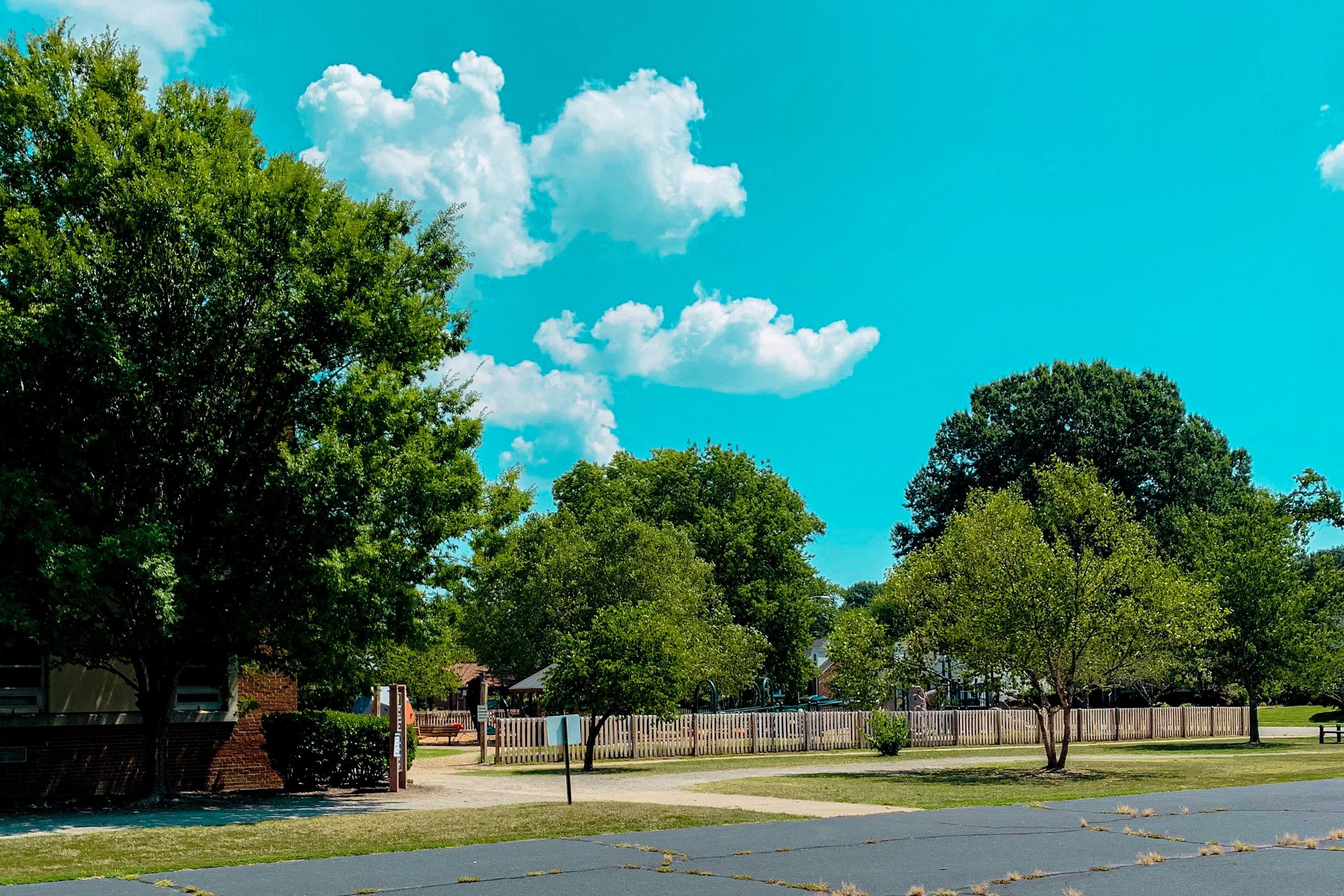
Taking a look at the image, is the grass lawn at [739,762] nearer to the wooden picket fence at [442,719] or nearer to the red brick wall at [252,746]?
the red brick wall at [252,746]

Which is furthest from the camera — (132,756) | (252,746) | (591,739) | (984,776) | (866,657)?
(866,657)

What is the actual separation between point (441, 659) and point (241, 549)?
1340 inches

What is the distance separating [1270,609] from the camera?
3862 cm

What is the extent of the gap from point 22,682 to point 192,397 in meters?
5.98

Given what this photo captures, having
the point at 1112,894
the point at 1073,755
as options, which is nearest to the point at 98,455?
the point at 1112,894

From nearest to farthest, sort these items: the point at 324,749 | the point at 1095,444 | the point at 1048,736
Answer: the point at 324,749
the point at 1048,736
the point at 1095,444

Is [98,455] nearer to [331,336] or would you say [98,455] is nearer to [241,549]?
[241,549]

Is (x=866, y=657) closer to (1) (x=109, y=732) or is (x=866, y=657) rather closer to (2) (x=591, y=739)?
(2) (x=591, y=739)

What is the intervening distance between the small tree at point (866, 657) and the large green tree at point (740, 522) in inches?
1147

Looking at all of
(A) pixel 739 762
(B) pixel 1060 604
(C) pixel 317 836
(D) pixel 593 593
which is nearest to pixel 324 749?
(C) pixel 317 836

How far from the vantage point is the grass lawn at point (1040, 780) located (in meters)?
18.1

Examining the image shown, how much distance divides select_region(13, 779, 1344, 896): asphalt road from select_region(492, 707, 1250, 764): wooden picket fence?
16269mm

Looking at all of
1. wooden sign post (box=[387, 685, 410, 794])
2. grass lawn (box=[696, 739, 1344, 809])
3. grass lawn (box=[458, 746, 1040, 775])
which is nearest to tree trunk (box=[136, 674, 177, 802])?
wooden sign post (box=[387, 685, 410, 794])

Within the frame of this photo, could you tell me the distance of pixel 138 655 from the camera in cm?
1756
